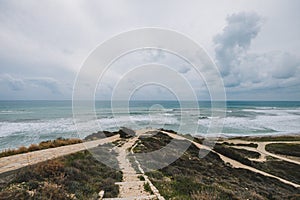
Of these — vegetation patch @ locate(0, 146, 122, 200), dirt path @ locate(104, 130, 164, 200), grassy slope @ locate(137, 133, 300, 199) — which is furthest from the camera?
grassy slope @ locate(137, 133, 300, 199)

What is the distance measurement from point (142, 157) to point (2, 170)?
679 cm

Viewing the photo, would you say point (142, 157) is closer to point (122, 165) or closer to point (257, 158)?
point (122, 165)

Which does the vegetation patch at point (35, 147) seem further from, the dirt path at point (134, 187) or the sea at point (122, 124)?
the dirt path at point (134, 187)

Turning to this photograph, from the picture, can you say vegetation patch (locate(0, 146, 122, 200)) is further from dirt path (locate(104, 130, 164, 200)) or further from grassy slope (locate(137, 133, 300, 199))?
grassy slope (locate(137, 133, 300, 199))

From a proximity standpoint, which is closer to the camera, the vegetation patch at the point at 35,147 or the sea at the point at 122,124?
the vegetation patch at the point at 35,147

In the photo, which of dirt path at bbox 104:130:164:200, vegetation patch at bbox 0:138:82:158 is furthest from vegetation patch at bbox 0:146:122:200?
vegetation patch at bbox 0:138:82:158

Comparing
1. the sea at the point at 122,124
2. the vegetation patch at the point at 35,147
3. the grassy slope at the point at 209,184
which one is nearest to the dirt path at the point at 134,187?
the grassy slope at the point at 209,184

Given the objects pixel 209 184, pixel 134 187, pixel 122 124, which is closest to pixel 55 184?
pixel 134 187

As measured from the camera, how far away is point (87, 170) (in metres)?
7.32

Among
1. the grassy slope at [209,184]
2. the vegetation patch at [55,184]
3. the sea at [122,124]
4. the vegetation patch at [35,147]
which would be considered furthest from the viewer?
the sea at [122,124]

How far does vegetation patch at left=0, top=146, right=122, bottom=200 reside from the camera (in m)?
4.45

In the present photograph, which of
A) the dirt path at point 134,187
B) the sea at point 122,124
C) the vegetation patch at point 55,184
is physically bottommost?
the sea at point 122,124

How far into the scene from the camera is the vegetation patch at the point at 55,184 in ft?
14.6

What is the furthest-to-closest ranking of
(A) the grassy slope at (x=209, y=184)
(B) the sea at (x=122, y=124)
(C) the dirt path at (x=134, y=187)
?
(B) the sea at (x=122, y=124), (A) the grassy slope at (x=209, y=184), (C) the dirt path at (x=134, y=187)
